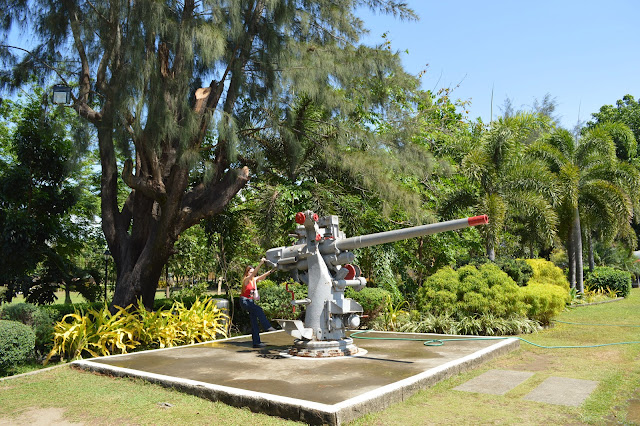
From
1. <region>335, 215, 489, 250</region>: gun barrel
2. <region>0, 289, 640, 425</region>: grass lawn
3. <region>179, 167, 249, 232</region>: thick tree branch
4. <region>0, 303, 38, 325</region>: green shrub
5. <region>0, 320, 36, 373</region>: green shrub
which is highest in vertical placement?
<region>179, 167, 249, 232</region>: thick tree branch

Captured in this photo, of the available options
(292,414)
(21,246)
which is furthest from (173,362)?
(21,246)

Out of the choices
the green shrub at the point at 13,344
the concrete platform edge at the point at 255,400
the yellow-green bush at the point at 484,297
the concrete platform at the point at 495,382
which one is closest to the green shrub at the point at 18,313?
the green shrub at the point at 13,344

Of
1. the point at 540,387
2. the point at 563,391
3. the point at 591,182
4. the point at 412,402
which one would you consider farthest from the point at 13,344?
the point at 591,182

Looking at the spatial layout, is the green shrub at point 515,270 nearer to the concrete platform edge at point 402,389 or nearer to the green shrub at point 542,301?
the green shrub at point 542,301

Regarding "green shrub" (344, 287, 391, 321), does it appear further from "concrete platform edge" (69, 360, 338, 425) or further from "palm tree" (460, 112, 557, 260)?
"concrete platform edge" (69, 360, 338, 425)

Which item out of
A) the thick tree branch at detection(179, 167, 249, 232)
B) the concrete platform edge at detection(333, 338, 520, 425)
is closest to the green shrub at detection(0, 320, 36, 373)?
the thick tree branch at detection(179, 167, 249, 232)

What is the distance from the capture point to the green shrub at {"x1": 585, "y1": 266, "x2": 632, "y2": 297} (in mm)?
21766

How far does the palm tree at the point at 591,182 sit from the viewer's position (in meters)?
19.9

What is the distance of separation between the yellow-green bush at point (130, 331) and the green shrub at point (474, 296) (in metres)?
4.61

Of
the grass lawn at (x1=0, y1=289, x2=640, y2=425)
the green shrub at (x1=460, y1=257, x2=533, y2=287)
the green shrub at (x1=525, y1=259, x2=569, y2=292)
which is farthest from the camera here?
the green shrub at (x1=525, y1=259, x2=569, y2=292)

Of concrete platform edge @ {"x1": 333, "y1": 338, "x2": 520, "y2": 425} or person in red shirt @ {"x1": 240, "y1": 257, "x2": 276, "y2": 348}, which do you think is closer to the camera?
concrete platform edge @ {"x1": 333, "y1": 338, "x2": 520, "y2": 425}

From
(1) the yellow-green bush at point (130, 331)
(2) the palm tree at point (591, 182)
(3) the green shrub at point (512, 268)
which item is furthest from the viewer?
(2) the palm tree at point (591, 182)

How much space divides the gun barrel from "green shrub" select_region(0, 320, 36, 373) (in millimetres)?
4910

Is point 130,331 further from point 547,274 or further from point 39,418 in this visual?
point 547,274
